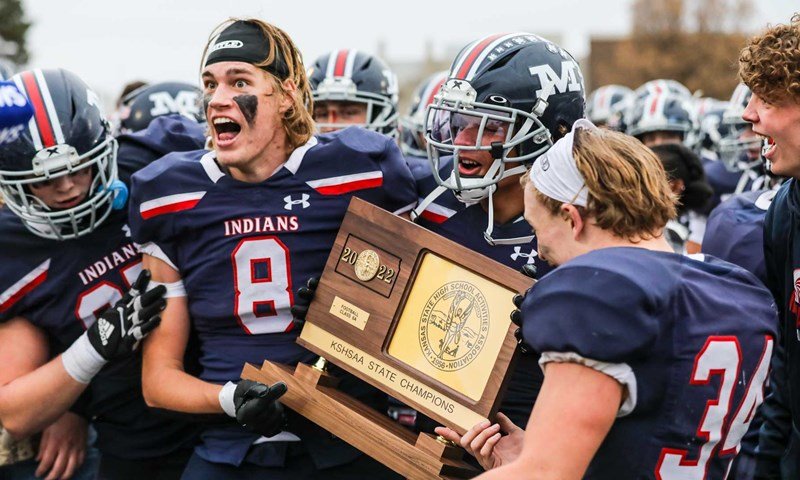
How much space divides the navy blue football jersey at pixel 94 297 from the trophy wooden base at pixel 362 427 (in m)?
0.77

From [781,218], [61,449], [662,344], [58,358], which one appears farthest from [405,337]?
[61,449]

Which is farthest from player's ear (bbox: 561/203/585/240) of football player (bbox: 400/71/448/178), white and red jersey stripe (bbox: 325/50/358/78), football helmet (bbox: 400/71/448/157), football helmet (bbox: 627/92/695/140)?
football helmet (bbox: 627/92/695/140)

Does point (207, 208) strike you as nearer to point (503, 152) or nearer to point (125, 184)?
point (125, 184)

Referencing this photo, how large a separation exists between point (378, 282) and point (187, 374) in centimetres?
73

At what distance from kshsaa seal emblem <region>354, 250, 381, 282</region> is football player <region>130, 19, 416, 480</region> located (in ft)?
0.80

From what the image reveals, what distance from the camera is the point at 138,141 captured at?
11.7 ft

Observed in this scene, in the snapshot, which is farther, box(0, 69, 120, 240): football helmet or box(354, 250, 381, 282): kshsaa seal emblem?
box(0, 69, 120, 240): football helmet

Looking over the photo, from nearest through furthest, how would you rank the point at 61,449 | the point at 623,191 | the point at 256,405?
1. the point at 623,191
2. the point at 256,405
3. the point at 61,449

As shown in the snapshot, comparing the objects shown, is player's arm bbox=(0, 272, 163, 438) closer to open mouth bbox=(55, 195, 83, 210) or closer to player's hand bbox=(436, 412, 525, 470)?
open mouth bbox=(55, 195, 83, 210)

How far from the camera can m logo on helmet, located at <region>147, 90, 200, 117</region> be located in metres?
4.98

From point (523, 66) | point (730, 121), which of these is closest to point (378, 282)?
point (523, 66)

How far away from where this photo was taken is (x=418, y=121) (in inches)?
241

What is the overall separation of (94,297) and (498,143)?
1516 mm

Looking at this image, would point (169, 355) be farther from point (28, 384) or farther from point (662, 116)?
point (662, 116)
